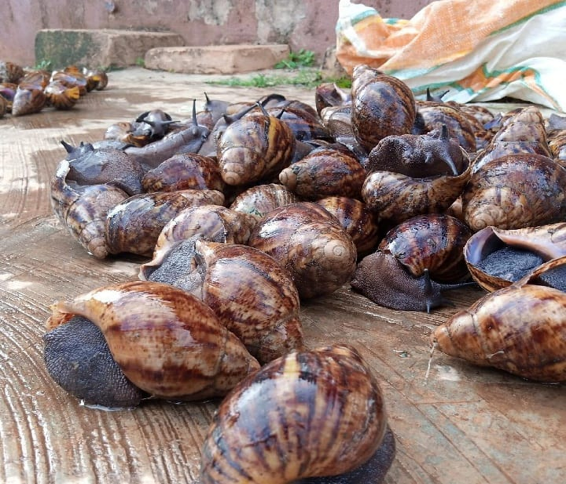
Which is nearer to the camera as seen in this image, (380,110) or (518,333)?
(518,333)

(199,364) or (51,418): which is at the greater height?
(199,364)

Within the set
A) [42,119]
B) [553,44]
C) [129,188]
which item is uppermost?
[553,44]

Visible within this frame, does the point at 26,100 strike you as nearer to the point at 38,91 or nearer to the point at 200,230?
the point at 38,91

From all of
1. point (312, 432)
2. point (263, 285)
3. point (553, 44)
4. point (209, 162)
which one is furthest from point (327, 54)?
point (312, 432)

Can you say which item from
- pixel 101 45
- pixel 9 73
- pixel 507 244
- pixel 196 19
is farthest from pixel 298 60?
pixel 507 244

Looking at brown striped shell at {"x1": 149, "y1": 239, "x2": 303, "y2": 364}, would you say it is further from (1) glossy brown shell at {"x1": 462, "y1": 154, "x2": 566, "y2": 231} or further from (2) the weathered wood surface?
(1) glossy brown shell at {"x1": 462, "y1": 154, "x2": 566, "y2": 231}

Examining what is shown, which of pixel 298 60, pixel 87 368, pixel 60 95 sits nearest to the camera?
pixel 87 368

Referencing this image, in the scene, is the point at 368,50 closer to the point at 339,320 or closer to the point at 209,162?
the point at 209,162
